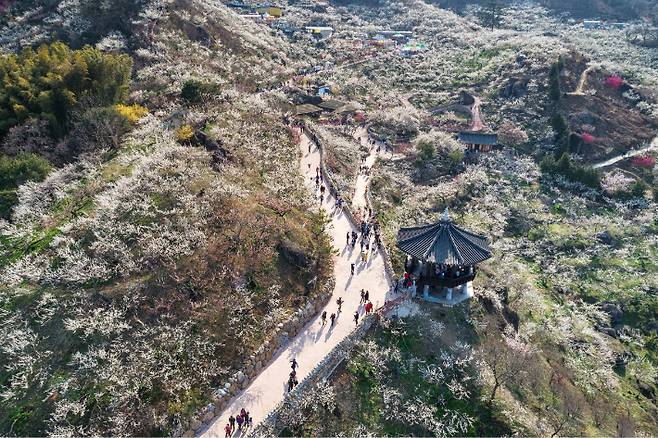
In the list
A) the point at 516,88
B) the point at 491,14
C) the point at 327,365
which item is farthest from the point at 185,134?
the point at 491,14

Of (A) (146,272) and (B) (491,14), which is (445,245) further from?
(B) (491,14)

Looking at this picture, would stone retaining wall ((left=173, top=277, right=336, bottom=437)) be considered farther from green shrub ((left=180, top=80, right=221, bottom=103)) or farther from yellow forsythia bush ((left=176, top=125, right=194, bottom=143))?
green shrub ((left=180, top=80, right=221, bottom=103))

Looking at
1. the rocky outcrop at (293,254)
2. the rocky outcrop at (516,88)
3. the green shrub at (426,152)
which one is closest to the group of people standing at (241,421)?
the rocky outcrop at (293,254)

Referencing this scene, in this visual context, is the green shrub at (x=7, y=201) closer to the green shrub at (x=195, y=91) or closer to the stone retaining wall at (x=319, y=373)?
the green shrub at (x=195, y=91)

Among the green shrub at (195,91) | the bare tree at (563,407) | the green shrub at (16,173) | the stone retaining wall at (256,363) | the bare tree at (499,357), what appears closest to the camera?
the stone retaining wall at (256,363)

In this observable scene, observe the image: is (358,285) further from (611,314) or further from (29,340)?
(611,314)

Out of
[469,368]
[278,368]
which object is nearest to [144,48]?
[278,368]
